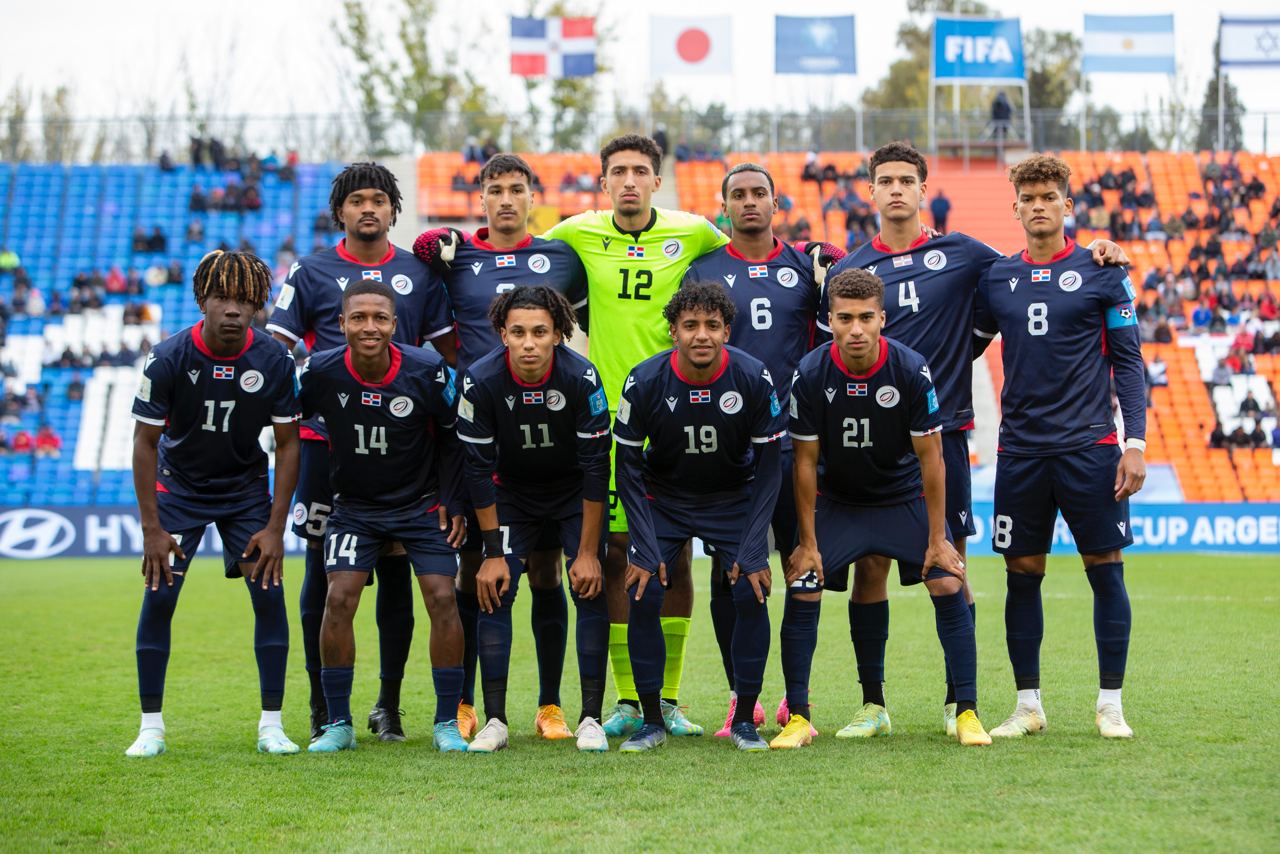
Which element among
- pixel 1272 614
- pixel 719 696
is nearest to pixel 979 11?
pixel 1272 614

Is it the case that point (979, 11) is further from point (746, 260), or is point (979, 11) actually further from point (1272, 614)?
point (746, 260)

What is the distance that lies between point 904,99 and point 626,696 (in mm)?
51203

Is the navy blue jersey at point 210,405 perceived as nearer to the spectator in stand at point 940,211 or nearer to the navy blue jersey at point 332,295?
the navy blue jersey at point 332,295

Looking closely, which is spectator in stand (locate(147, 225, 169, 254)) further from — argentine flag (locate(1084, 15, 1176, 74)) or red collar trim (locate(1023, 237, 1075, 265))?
red collar trim (locate(1023, 237, 1075, 265))

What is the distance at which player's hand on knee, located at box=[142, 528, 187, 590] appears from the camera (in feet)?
19.7

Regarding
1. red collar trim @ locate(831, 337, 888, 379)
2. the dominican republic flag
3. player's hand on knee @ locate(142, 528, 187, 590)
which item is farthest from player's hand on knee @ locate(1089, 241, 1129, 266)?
the dominican republic flag

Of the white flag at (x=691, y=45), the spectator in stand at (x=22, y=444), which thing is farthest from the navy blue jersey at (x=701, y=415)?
the white flag at (x=691, y=45)

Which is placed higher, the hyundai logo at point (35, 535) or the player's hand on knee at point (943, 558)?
the player's hand on knee at point (943, 558)

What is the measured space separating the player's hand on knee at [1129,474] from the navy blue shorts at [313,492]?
11.8 feet

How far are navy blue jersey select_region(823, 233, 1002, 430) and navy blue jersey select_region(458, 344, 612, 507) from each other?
138 cm

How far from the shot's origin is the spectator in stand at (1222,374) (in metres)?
25.5

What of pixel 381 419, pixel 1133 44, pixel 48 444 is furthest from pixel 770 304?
pixel 1133 44

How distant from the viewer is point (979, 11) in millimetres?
54156

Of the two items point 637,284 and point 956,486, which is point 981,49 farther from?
point 956,486
